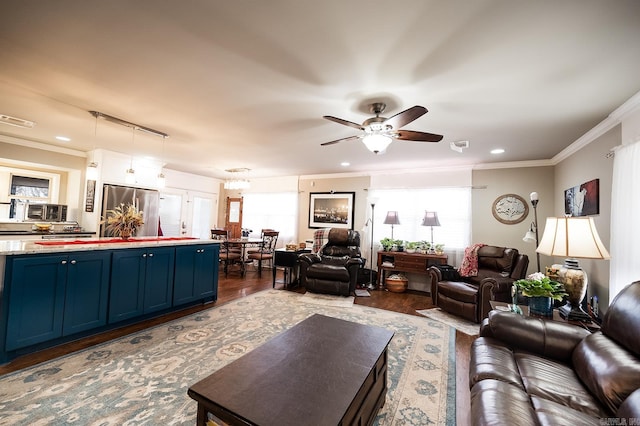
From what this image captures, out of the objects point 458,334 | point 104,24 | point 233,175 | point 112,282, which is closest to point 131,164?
point 233,175

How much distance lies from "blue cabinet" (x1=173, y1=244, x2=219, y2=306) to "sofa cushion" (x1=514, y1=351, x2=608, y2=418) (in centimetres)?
Answer: 359

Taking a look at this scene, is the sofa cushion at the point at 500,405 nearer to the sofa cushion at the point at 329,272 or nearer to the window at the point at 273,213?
the sofa cushion at the point at 329,272

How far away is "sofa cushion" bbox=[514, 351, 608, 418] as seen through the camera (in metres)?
1.27

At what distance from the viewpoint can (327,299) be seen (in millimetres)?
4262

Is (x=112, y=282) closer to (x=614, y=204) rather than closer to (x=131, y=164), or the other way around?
(x=131, y=164)

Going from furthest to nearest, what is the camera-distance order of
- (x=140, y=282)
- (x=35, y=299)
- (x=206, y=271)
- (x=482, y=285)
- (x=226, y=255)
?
(x=226, y=255) → (x=206, y=271) → (x=482, y=285) → (x=140, y=282) → (x=35, y=299)

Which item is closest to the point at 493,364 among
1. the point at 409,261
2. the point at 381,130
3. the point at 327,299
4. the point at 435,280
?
the point at 381,130

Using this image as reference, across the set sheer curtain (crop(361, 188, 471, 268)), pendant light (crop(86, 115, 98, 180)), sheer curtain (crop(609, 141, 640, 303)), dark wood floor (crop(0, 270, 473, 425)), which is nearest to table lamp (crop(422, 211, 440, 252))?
sheer curtain (crop(361, 188, 471, 268))

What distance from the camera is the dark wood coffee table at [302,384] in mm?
1098

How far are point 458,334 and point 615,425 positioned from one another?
84.0 inches

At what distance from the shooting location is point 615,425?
1053mm

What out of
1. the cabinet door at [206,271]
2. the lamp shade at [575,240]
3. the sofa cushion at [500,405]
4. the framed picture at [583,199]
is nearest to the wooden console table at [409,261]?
the framed picture at [583,199]

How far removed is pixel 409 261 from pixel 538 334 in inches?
121

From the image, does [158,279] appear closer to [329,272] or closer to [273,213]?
[329,272]
